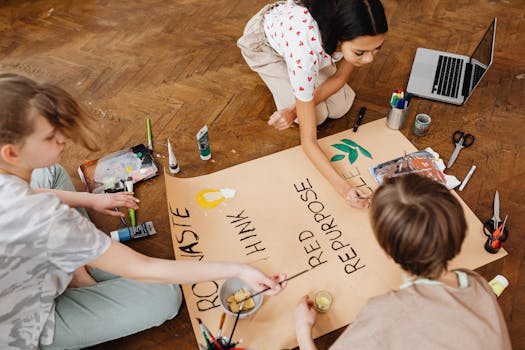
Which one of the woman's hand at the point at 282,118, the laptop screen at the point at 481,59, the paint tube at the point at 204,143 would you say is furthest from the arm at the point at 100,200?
the laptop screen at the point at 481,59

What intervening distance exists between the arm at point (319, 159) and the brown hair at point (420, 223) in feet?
1.61

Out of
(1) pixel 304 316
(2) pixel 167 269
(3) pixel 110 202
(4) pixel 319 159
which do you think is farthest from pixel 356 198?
(3) pixel 110 202

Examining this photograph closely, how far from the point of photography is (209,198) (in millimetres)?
1396

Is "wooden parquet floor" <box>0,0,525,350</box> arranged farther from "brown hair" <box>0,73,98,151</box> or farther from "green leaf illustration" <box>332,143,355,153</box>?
"brown hair" <box>0,73,98,151</box>

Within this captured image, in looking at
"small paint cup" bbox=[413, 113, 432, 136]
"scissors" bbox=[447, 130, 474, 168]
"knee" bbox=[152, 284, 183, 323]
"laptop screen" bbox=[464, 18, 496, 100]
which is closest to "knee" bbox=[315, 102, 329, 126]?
"small paint cup" bbox=[413, 113, 432, 136]

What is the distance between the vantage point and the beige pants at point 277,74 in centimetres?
166

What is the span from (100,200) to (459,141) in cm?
128

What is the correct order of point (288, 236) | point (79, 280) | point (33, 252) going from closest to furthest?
1. point (33, 252)
2. point (79, 280)
3. point (288, 236)

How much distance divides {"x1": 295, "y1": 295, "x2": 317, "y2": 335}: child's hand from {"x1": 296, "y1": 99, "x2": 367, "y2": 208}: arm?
1.24 feet

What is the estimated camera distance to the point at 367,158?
4.96 ft

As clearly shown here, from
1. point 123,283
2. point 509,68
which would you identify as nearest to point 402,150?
point 509,68

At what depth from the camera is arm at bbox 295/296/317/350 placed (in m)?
1.03

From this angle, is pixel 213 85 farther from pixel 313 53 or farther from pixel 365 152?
pixel 365 152

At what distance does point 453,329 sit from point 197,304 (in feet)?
2.16
